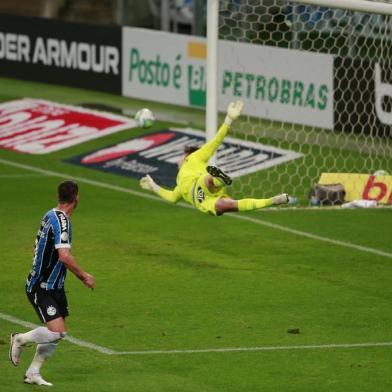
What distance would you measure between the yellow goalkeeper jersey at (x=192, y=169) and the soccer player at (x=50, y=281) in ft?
20.4

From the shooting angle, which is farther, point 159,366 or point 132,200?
point 132,200

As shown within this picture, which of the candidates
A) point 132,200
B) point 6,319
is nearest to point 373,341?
point 6,319

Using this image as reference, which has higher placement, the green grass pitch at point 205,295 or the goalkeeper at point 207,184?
the goalkeeper at point 207,184

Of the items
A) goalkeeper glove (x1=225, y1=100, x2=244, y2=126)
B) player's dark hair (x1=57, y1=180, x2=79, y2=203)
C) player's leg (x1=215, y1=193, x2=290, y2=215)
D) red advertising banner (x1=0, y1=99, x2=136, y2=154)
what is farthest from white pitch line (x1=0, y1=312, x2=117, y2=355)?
red advertising banner (x1=0, y1=99, x2=136, y2=154)

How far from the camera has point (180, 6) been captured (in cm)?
3534

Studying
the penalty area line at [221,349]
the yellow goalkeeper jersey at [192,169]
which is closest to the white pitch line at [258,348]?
the penalty area line at [221,349]

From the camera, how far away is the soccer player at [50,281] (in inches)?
475

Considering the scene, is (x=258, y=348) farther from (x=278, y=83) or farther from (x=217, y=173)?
(x=278, y=83)

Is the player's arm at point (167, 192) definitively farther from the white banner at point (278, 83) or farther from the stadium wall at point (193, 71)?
the white banner at point (278, 83)

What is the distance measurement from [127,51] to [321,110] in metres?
6.69

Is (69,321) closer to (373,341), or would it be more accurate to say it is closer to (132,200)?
(373,341)

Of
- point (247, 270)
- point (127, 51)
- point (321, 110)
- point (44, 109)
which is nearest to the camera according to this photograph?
point (247, 270)

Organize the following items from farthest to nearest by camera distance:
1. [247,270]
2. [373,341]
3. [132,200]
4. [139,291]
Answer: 1. [132,200]
2. [247,270]
3. [139,291]
4. [373,341]

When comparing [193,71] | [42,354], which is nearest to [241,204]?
[42,354]
